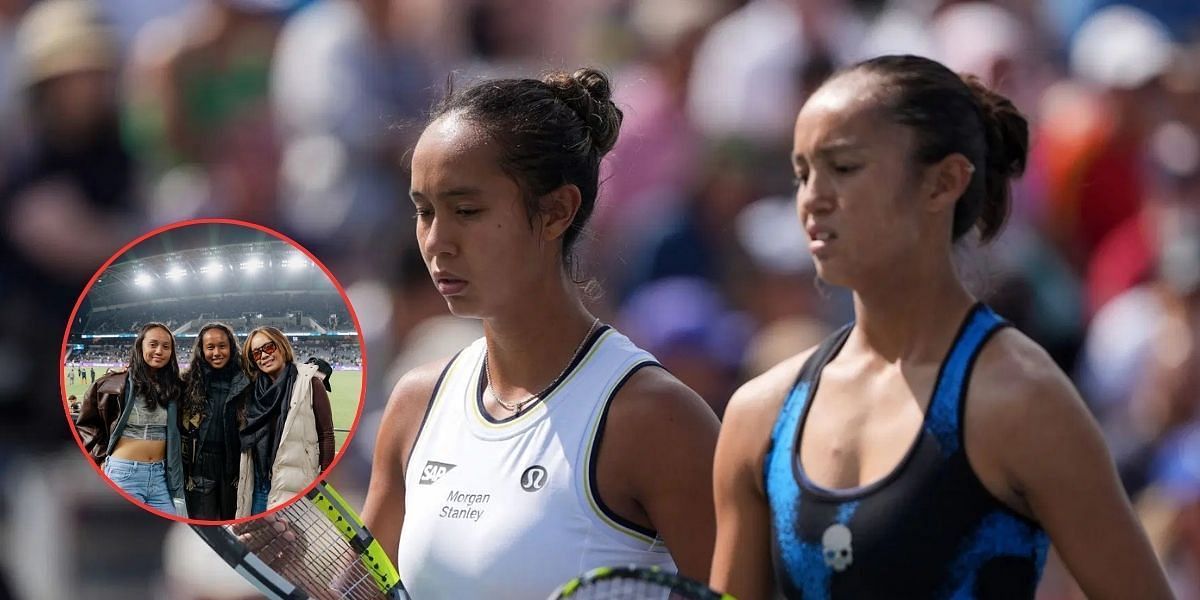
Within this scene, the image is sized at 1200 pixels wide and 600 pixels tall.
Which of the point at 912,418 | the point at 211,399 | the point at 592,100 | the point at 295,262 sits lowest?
the point at 912,418

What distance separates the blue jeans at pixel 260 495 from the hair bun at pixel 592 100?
84cm

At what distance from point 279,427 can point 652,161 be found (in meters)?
4.27

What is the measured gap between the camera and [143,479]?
2.83m

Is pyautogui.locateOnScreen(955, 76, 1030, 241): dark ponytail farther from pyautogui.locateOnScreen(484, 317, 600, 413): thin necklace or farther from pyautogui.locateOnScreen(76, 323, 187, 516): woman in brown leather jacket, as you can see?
pyautogui.locateOnScreen(76, 323, 187, 516): woman in brown leather jacket

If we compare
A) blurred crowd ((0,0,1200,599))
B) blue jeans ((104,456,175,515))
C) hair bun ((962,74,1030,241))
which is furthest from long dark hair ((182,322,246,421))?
blurred crowd ((0,0,1200,599))

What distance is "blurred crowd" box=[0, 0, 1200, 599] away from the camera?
235 inches

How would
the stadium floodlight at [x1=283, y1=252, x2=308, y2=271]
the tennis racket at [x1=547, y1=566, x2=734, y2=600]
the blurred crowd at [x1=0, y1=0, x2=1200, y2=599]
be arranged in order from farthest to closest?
the blurred crowd at [x1=0, y1=0, x2=1200, y2=599] < the stadium floodlight at [x1=283, y1=252, x2=308, y2=271] < the tennis racket at [x1=547, y1=566, x2=734, y2=600]

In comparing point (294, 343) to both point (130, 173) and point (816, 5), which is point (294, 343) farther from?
point (816, 5)

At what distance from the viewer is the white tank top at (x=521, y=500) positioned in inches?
117

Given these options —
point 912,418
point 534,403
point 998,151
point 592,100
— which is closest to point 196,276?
point 534,403

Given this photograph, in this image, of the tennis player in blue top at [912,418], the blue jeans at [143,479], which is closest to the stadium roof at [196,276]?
the blue jeans at [143,479]

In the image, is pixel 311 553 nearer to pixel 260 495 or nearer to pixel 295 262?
pixel 260 495

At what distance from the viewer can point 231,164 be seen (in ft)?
21.8

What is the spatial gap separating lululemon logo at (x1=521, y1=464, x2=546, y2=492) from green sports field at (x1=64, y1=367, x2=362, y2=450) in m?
0.31
